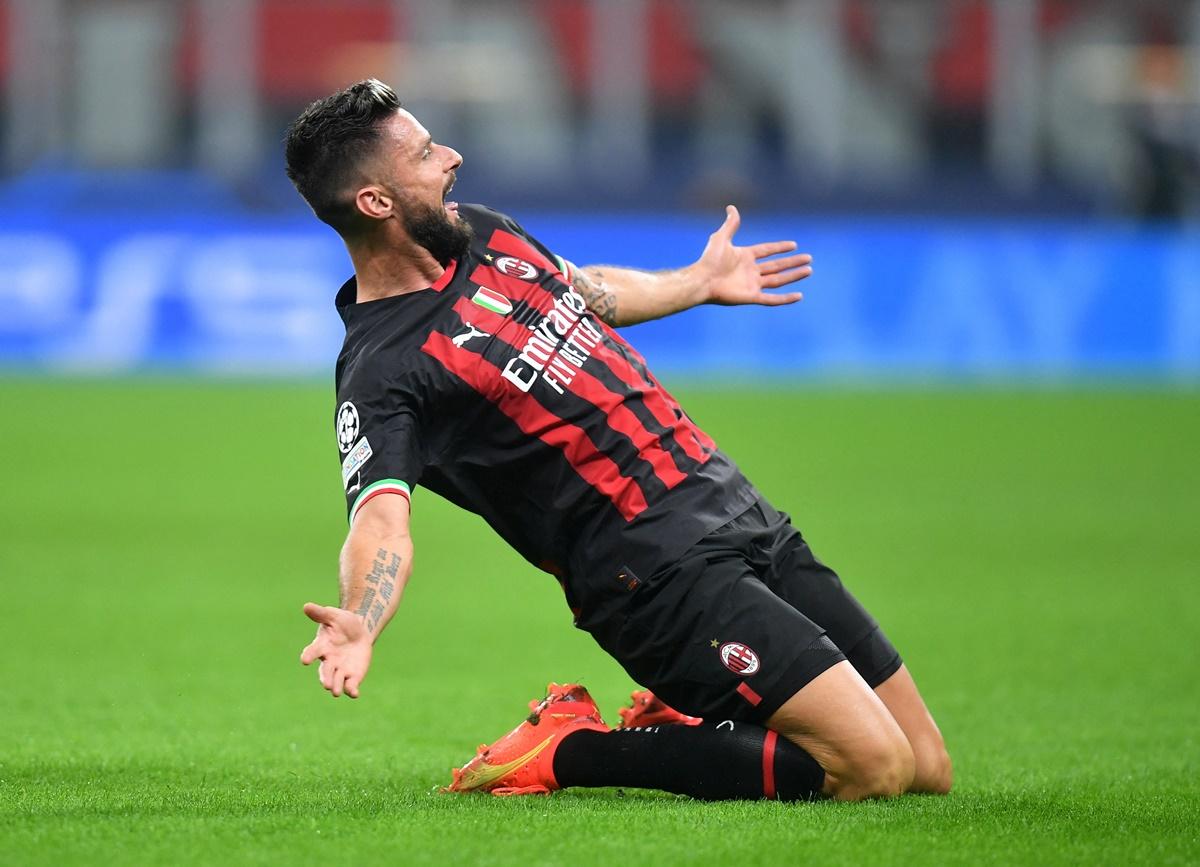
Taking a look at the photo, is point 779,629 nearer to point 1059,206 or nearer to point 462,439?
point 462,439

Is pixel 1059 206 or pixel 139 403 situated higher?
pixel 1059 206

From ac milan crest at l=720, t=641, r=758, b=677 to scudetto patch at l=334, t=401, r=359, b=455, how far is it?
1175 mm

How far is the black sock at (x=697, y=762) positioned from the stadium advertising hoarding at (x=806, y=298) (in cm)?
1450

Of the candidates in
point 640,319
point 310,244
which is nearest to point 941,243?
point 310,244

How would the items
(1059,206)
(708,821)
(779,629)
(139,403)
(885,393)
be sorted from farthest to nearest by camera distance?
(1059,206) → (885,393) → (139,403) → (779,629) → (708,821)

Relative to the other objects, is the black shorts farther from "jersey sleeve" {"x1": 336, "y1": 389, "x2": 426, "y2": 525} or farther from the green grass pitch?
"jersey sleeve" {"x1": 336, "y1": 389, "x2": 426, "y2": 525}

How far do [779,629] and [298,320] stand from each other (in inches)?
597

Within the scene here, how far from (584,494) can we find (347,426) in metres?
0.74

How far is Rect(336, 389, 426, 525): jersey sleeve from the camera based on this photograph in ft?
15.2

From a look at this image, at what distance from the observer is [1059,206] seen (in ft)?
75.9

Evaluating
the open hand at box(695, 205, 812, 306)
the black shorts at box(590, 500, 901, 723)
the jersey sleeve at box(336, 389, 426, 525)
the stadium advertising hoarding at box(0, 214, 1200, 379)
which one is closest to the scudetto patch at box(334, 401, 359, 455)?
the jersey sleeve at box(336, 389, 426, 525)

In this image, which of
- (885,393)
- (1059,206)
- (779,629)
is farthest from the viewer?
(1059,206)

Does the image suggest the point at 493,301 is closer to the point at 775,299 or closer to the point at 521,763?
the point at 775,299

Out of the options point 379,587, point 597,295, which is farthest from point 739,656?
point 597,295
